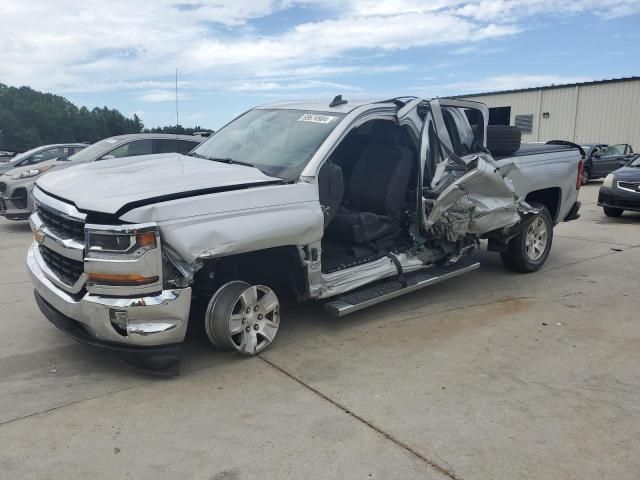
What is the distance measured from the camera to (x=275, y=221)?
413cm

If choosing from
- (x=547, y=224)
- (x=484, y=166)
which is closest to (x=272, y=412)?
(x=484, y=166)

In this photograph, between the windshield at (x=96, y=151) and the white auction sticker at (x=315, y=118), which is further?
the windshield at (x=96, y=151)

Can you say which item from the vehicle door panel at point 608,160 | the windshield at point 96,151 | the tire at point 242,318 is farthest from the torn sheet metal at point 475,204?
the vehicle door panel at point 608,160

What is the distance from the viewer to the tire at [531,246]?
6762 mm

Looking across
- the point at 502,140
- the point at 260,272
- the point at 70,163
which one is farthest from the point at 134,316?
the point at 70,163

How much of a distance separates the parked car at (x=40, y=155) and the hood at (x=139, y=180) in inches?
324

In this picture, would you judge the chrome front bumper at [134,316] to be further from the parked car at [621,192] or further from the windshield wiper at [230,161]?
the parked car at [621,192]

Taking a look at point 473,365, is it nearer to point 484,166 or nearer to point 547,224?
point 484,166

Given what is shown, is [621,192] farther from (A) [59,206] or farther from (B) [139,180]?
(A) [59,206]

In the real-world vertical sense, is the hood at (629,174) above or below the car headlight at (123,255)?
below

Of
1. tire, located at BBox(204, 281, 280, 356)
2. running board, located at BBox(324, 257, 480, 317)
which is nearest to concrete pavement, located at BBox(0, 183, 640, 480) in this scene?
tire, located at BBox(204, 281, 280, 356)

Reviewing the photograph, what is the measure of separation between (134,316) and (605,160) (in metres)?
20.4

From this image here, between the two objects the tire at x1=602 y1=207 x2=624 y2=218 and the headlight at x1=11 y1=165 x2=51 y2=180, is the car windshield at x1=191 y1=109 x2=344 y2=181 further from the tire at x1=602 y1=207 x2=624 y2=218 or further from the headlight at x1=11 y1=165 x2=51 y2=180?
the tire at x1=602 y1=207 x2=624 y2=218

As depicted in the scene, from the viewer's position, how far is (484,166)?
5.54m
